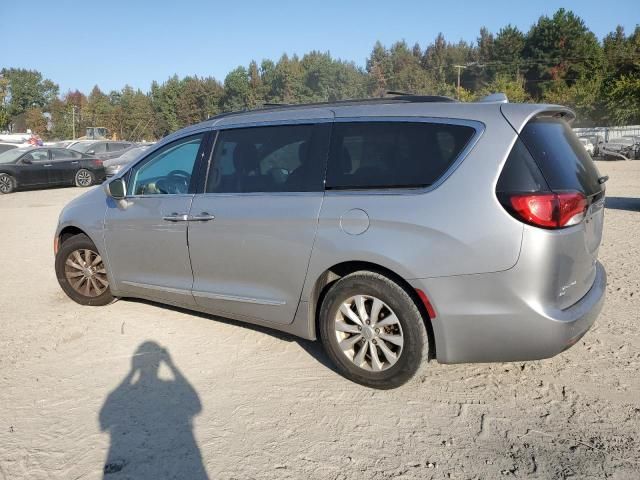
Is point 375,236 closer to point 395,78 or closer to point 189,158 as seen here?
point 189,158

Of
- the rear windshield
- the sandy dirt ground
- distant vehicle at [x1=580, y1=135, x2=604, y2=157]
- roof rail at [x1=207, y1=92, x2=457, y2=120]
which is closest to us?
the sandy dirt ground

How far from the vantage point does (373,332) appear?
11.3 ft

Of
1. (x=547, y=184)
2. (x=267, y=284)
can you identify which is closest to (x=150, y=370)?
(x=267, y=284)

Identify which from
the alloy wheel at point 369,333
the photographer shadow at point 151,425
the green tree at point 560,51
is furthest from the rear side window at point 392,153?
the green tree at point 560,51

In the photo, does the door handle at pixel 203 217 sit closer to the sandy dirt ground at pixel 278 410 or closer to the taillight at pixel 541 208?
the sandy dirt ground at pixel 278 410

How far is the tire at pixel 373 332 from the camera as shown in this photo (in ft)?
10.8

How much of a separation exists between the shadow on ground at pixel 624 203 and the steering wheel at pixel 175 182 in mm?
10116

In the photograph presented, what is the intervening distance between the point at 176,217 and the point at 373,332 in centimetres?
190

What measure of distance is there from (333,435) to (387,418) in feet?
1.19

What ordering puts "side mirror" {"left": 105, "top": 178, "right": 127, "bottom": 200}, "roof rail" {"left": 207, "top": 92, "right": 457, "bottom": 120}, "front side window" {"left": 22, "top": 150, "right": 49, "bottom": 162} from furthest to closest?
"front side window" {"left": 22, "top": 150, "right": 49, "bottom": 162}
"side mirror" {"left": 105, "top": 178, "right": 127, "bottom": 200}
"roof rail" {"left": 207, "top": 92, "right": 457, "bottom": 120}

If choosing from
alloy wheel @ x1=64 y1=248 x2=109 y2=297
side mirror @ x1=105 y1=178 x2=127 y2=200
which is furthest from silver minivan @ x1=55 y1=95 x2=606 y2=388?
alloy wheel @ x1=64 y1=248 x2=109 y2=297

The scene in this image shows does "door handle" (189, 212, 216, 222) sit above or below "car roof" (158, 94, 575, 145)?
below

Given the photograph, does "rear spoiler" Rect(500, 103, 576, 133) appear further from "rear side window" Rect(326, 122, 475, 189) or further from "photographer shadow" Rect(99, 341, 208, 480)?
"photographer shadow" Rect(99, 341, 208, 480)

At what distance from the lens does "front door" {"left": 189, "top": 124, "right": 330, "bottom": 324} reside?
3.72 metres
